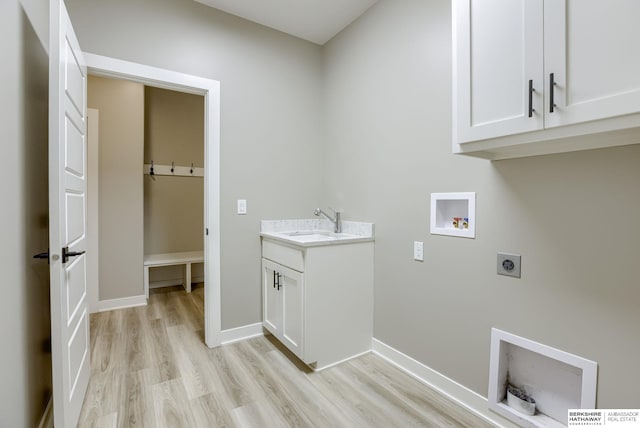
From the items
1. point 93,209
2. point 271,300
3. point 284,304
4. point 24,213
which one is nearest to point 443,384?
point 284,304

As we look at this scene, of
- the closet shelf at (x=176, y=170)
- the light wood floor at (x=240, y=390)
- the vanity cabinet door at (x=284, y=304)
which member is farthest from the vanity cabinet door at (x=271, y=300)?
the closet shelf at (x=176, y=170)

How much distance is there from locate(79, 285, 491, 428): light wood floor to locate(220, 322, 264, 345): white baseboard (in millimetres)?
68

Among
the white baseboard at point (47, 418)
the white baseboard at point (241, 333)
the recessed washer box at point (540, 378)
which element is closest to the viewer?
the recessed washer box at point (540, 378)

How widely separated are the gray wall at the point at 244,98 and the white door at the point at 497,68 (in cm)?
172

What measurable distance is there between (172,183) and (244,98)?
2.32 m

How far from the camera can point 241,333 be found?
261 centimetres

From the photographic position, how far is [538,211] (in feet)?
4.71

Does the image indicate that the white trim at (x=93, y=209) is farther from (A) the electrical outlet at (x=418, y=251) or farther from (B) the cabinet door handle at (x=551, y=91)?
(B) the cabinet door handle at (x=551, y=91)

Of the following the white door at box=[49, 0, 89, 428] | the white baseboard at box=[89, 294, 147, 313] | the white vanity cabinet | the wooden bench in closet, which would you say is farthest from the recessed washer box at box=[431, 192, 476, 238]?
the white baseboard at box=[89, 294, 147, 313]

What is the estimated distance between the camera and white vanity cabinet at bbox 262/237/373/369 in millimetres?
2080

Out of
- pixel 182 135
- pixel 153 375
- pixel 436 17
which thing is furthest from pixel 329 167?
pixel 182 135

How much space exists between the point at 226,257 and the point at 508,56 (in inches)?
89.7

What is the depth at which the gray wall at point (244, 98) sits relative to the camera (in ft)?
7.06

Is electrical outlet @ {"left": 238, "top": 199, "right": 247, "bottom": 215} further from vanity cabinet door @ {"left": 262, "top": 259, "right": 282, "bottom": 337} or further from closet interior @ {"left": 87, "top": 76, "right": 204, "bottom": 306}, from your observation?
closet interior @ {"left": 87, "top": 76, "right": 204, "bottom": 306}
